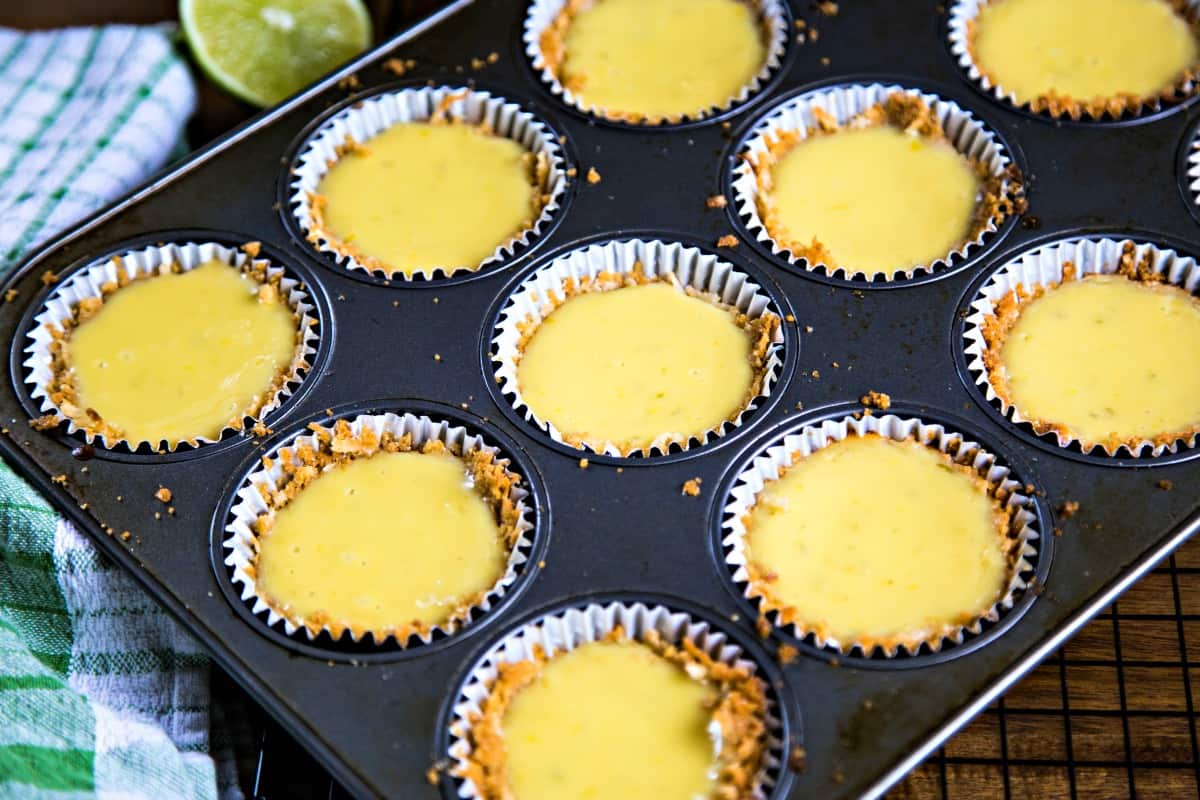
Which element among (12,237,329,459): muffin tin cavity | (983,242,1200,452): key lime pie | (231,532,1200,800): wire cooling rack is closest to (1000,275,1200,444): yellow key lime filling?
(983,242,1200,452): key lime pie

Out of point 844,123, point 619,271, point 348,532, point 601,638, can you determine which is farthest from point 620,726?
point 844,123

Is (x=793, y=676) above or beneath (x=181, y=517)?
beneath

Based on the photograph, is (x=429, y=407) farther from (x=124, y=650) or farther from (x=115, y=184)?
(x=115, y=184)

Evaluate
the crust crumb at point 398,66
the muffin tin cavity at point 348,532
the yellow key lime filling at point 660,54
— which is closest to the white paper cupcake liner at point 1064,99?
the yellow key lime filling at point 660,54

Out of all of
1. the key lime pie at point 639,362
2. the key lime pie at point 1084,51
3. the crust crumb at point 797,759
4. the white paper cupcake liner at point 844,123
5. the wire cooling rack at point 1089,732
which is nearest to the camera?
the crust crumb at point 797,759

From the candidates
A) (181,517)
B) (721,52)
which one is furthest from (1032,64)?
(181,517)

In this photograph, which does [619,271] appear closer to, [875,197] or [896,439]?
[875,197]

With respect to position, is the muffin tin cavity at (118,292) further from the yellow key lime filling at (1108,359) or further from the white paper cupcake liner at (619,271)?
the yellow key lime filling at (1108,359)
